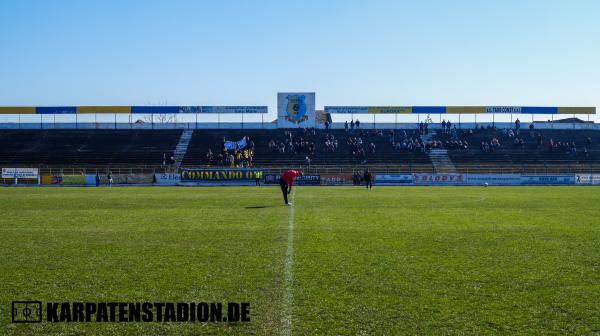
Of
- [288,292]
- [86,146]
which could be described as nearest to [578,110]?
[86,146]

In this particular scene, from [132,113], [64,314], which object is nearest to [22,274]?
[64,314]

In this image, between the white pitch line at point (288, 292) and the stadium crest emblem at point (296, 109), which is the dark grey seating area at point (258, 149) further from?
the white pitch line at point (288, 292)

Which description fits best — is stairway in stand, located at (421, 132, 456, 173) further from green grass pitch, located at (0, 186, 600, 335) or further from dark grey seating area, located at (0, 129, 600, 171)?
green grass pitch, located at (0, 186, 600, 335)

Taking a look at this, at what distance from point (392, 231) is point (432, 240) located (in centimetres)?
178

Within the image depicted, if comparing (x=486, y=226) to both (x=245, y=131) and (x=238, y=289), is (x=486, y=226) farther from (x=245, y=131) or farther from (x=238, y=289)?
(x=245, y=131)

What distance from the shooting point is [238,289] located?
769 centimetres

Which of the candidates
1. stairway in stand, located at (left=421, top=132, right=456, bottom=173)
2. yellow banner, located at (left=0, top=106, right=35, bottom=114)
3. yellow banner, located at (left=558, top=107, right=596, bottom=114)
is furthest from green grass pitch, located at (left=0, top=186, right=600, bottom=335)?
yellow banner, located at (left=558, top=107, right=596, bottom=114)

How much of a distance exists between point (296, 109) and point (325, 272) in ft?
208

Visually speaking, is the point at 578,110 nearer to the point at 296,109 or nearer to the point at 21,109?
the point at 296,109

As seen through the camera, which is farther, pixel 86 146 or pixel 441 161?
pixel 86 146

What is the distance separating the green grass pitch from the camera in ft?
20.5

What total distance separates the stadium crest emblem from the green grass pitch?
55.3m

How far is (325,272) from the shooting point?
8797mm

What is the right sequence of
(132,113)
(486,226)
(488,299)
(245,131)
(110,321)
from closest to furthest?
(110,321) → (488,299) → (486,226) → (245,131) → (132,113)
